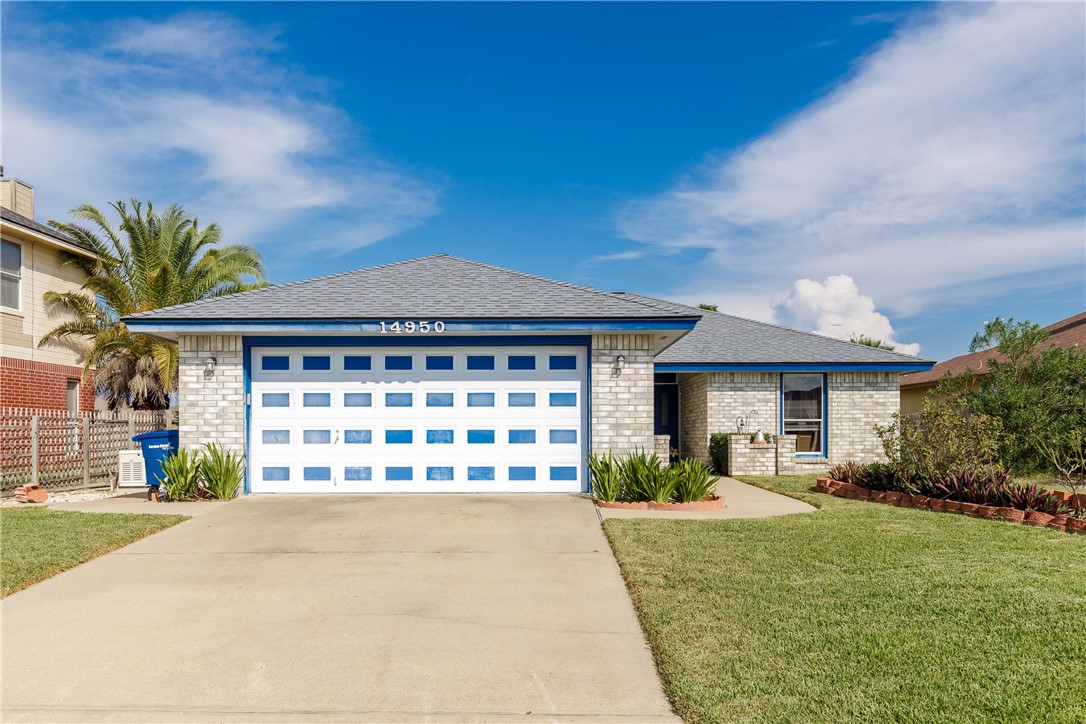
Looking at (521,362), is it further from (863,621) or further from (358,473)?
(863,621)

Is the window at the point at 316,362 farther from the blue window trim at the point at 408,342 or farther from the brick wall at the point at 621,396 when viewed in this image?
the brick wall at the point at 621,396

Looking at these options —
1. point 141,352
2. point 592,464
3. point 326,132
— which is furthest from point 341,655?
point 141,352

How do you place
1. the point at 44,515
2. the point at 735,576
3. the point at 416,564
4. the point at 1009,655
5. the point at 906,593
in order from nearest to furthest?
1. the point at 1009,655
2. the point at 906,593
3. the point at 735,576
4. the point at 416,564
5. the point at 44,515

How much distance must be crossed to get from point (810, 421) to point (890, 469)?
19.3 feet

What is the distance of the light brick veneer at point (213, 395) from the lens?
39.0 ft

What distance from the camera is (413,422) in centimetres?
1203

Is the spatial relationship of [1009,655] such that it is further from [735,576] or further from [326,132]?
[326,132]

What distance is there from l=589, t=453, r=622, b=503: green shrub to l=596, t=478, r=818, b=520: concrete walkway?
1.32 feet

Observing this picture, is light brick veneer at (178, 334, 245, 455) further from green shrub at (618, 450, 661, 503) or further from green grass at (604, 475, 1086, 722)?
green grass at (604, 475, 1086, 722)

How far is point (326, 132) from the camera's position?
17.6 metres

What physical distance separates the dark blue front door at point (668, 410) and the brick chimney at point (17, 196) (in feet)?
62.8

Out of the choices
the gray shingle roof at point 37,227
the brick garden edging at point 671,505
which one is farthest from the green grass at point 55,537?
the gray shingle roof at point 37,227

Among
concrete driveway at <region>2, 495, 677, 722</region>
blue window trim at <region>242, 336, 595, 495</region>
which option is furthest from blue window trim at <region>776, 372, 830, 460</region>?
concrete driveway at <region>2, 495, 677, 722</region>

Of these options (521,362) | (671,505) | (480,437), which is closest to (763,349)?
(521,362)
